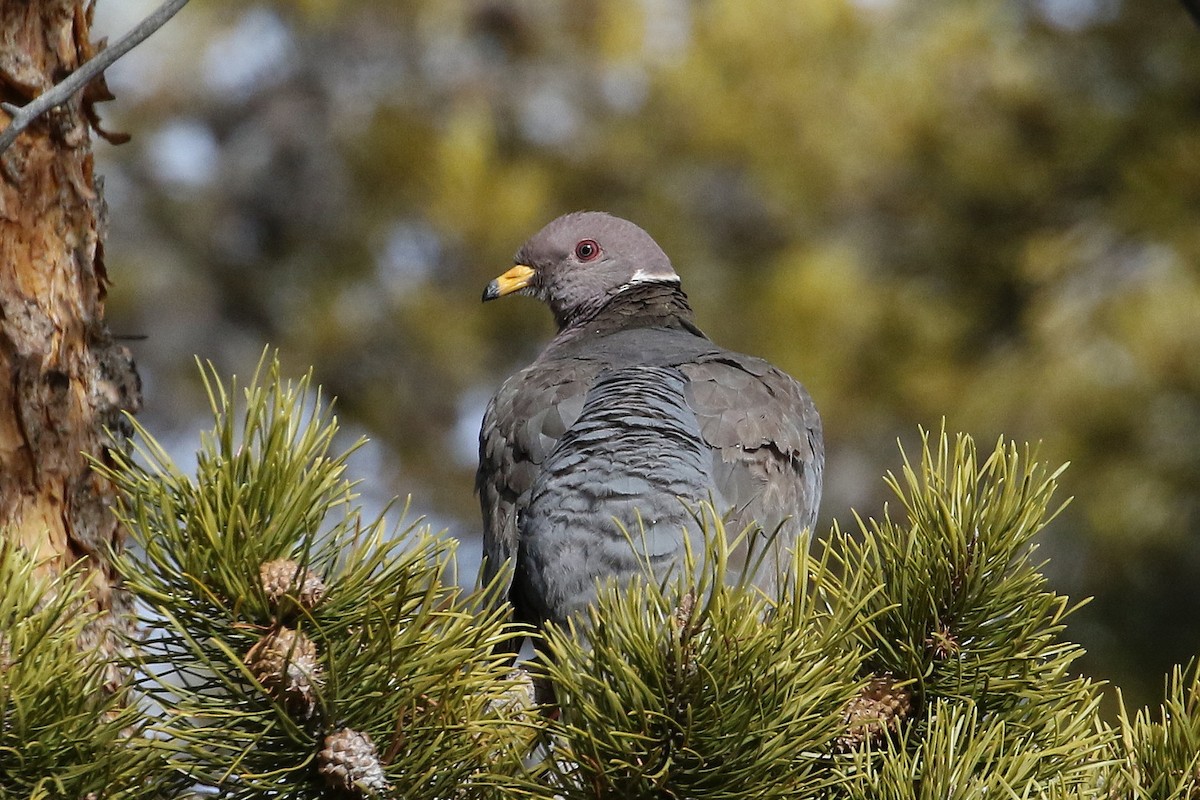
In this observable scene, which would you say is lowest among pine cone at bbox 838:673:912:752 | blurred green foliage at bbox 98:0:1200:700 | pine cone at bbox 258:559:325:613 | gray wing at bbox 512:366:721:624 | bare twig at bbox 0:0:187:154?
pine cone at bbox 838:673:912:752

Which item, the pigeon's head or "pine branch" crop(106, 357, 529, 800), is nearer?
"pine branch" crop(106, 357, 529, 800)

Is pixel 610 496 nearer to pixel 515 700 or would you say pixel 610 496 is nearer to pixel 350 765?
pixel 515 700

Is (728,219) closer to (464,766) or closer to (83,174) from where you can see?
(83,174)

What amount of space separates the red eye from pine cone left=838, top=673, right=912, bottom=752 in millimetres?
2915

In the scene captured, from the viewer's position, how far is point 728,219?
359 inches

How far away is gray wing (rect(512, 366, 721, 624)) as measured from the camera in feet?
9.45

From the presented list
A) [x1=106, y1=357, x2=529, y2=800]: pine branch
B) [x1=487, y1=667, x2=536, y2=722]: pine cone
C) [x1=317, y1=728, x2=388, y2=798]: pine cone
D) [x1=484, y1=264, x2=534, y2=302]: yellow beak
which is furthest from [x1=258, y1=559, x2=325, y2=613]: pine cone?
[x1=484, y1=264, x2=534, y2=302]: yellow beak

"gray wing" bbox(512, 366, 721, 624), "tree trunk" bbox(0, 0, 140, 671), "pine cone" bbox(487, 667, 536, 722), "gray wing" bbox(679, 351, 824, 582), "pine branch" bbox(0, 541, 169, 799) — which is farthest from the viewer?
"gray wing" bbox(679, 351, 824, 582)

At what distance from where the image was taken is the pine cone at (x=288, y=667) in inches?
70.0

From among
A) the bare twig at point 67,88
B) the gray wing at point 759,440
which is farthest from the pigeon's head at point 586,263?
the bare twig at point 67,88

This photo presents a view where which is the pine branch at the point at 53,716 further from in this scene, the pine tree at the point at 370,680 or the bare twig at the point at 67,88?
the bare twig at the point at 67,88

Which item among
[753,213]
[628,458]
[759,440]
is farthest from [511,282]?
[753,213]

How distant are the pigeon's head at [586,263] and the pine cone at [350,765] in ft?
10.0

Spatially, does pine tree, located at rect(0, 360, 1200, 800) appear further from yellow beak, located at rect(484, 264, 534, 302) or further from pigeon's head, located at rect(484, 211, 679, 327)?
yellow beak, located at rect(484, 264, 534, 302)
